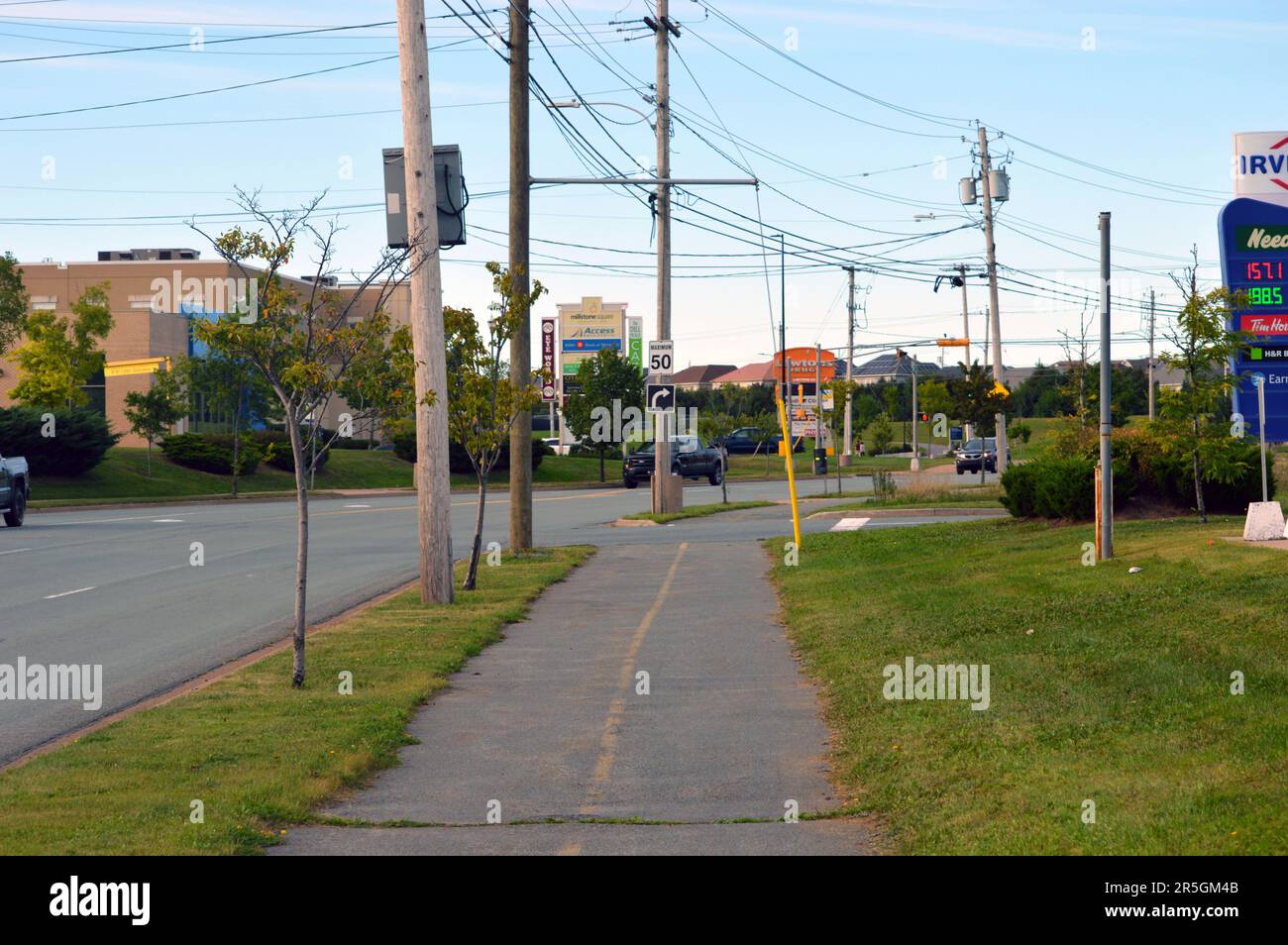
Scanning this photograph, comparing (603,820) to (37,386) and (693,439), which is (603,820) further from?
(37,386)

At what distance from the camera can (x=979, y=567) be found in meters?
17.3

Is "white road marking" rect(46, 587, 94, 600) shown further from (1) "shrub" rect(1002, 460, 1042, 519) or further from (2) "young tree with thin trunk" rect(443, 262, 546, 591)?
(1) "shrub" rect(1002, 460, 1042, 519)

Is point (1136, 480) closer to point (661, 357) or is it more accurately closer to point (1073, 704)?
point (661, 357)

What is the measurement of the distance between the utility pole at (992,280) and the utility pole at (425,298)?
96.2 ft

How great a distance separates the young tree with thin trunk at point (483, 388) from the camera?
17.9m

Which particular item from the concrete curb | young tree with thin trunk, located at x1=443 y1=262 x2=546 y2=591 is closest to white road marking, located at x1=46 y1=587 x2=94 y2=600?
young tree with thin trunk, located at x1=443 y1=262 x2=546 y2=591

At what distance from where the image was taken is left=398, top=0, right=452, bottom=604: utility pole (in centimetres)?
1493

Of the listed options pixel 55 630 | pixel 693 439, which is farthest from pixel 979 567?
pixel 693 439

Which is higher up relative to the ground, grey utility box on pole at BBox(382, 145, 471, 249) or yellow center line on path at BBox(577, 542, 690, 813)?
grey utility box on pole at BBox(382, 145, 471, 249)

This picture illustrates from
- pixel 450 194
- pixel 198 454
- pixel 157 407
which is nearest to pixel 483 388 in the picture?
pixel 450 194

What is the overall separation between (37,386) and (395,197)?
158 ft

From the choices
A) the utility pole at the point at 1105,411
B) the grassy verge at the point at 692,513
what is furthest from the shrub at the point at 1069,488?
the grassy verge at the point at 692,513

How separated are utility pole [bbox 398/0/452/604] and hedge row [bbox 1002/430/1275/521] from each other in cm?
1076
